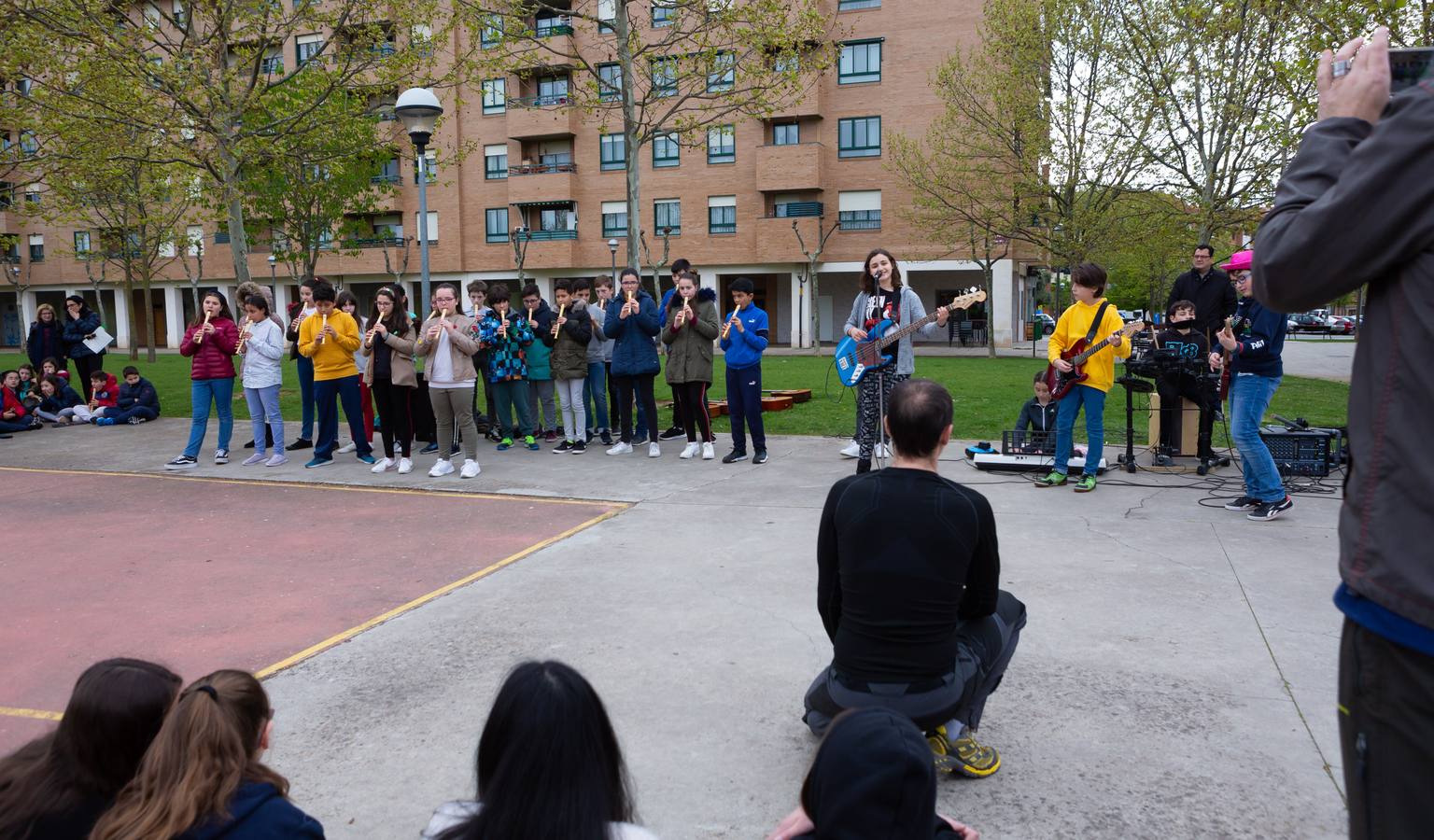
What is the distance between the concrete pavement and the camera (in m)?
3.28

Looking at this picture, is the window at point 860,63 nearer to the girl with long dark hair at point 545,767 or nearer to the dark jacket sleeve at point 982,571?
the dark jacket sleeve at point 982,571

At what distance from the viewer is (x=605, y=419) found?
11711 mm

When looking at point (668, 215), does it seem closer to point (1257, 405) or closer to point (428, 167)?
point (428, 167)

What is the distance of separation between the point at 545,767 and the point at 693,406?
30.1ft

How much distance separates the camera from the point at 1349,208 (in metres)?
1.60

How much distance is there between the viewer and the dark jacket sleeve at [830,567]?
10.8 feet

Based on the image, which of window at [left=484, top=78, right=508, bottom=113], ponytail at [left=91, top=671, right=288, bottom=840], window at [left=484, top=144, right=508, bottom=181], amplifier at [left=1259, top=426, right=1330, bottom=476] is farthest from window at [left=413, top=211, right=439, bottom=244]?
ponytail at [left=91, top=671, right=288, bottom=840]

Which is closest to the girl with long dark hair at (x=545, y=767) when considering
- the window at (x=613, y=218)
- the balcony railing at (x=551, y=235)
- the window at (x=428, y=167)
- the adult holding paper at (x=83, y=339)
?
the window at (x=428, y=167)

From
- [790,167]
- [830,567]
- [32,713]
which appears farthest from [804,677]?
[790,167]

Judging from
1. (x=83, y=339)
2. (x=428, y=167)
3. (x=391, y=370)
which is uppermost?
(x=428, y=167)

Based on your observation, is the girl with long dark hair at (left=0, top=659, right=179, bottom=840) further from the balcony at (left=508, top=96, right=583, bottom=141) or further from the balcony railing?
the balcony railing

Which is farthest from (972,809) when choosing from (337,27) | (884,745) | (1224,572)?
(337,27)

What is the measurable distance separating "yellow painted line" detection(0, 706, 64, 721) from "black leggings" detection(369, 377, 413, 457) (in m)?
6.32

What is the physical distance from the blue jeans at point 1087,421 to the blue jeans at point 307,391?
812 cm
